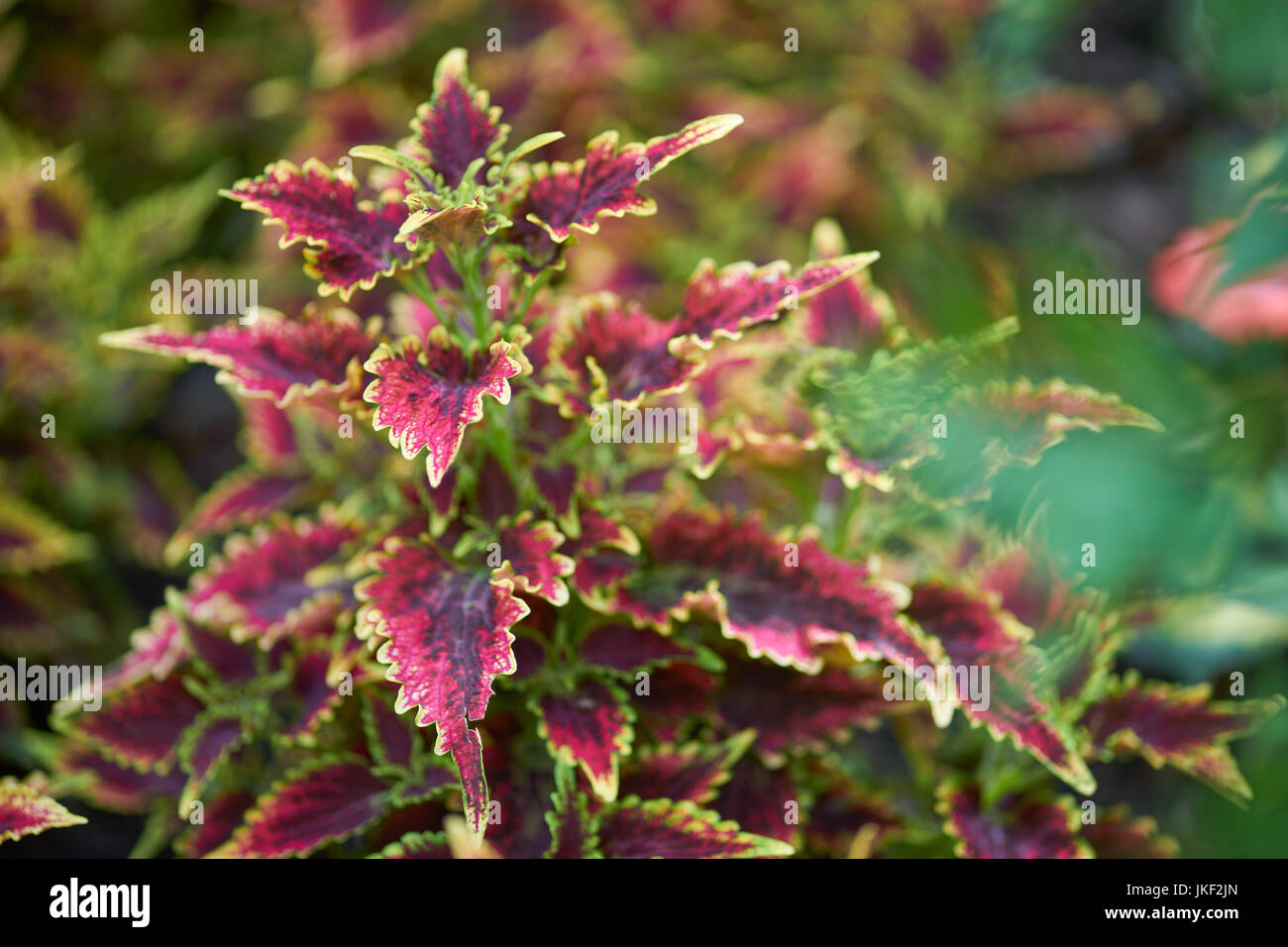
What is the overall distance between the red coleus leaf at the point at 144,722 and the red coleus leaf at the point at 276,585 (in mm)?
106

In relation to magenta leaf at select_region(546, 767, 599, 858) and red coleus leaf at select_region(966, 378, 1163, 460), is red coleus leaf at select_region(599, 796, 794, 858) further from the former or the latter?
red coleus leaf at select_region(966, 378, 1163, 460)

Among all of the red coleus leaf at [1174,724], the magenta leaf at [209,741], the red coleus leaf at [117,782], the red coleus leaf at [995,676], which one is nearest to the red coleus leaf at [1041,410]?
the red coleus leaf at [995,676]

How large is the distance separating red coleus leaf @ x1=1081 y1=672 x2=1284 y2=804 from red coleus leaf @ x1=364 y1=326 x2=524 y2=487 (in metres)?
0.70

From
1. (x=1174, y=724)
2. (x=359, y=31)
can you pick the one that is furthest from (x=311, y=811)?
(x=359, y=31)

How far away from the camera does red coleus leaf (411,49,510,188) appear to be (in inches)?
40.6

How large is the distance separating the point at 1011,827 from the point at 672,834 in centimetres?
37

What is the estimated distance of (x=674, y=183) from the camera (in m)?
2.17

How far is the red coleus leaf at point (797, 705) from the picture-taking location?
3.77 feet

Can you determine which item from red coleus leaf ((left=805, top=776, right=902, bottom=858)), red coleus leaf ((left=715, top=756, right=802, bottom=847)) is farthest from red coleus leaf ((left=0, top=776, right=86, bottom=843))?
red coleus leaf ((left=805, top=776, right=902, bottom=858))

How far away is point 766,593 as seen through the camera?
1.10m

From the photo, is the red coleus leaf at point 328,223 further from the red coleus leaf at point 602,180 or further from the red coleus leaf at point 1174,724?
the red coleus leaf at point 1174,724
